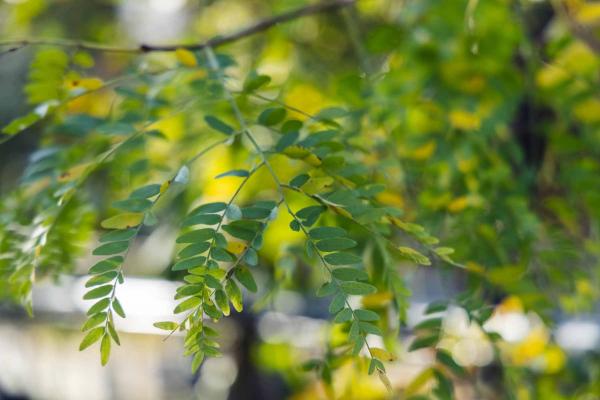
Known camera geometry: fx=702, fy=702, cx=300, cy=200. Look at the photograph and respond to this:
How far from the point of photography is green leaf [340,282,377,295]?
37 cm

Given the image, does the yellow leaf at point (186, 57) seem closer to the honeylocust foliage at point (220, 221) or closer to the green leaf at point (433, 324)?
the honeylocust foliage at point (220, 221)

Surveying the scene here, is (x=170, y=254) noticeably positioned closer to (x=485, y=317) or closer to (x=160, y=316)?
(x=485, y=317)

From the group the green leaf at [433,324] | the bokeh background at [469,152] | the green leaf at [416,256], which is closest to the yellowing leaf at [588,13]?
the bokeh background at [469,152]

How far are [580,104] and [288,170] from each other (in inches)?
12.9

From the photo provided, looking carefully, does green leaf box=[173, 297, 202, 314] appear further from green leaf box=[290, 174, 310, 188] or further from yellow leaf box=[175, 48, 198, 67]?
yellow leaf box=[175, 48, 198, 67]

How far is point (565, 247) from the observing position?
0.67m

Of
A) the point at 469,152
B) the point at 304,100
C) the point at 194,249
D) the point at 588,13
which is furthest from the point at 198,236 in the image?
the point at 588,13

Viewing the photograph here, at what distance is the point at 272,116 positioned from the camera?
0.48 m

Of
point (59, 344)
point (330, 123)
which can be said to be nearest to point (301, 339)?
point (330, 123)

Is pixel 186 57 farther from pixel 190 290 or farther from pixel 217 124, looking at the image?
pixel 190 290

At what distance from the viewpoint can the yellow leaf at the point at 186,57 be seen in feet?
1.76

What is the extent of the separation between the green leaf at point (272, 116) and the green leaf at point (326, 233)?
12 cm

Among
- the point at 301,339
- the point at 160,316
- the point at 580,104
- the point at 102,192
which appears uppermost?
the point at 580,104

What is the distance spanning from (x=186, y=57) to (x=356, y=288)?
0.84 feet
